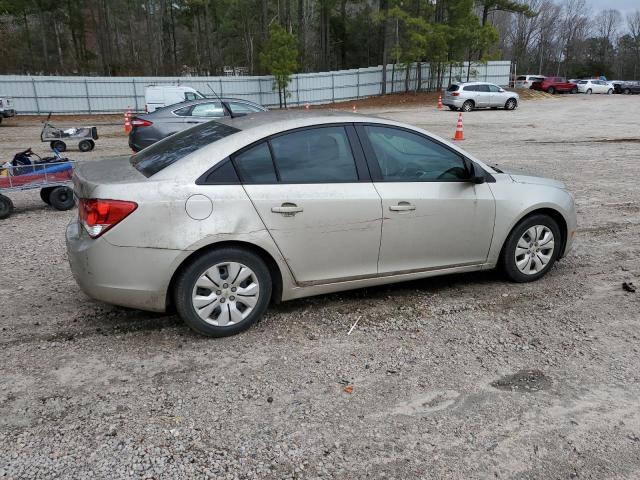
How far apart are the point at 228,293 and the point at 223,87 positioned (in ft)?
111

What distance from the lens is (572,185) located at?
32.3 ft

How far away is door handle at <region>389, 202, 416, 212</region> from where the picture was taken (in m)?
4.32

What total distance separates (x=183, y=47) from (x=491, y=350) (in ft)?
204

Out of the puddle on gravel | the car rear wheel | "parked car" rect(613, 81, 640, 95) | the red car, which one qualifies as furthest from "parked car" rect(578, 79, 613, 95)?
the puddle on gravel

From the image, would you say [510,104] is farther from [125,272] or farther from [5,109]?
[125,272]

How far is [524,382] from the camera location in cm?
351

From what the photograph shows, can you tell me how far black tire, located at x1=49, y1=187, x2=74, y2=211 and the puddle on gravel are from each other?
695 cm

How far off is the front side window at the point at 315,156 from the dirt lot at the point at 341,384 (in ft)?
3.77

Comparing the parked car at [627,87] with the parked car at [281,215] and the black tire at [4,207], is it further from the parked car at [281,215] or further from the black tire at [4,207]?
the black tire at [4,207]

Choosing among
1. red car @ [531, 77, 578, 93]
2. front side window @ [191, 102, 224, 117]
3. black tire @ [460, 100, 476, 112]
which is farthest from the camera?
red car @ [531, 77, 578, 93]

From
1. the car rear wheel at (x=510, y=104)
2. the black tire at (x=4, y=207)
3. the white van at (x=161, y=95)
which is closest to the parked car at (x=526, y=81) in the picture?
the car rear wheel at (x=510, y=104)

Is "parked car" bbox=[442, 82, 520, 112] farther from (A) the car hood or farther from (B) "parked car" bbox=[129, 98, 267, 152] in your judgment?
(A) the car hood

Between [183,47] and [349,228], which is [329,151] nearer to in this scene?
[349,228]

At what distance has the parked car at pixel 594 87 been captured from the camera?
52.2 metres
